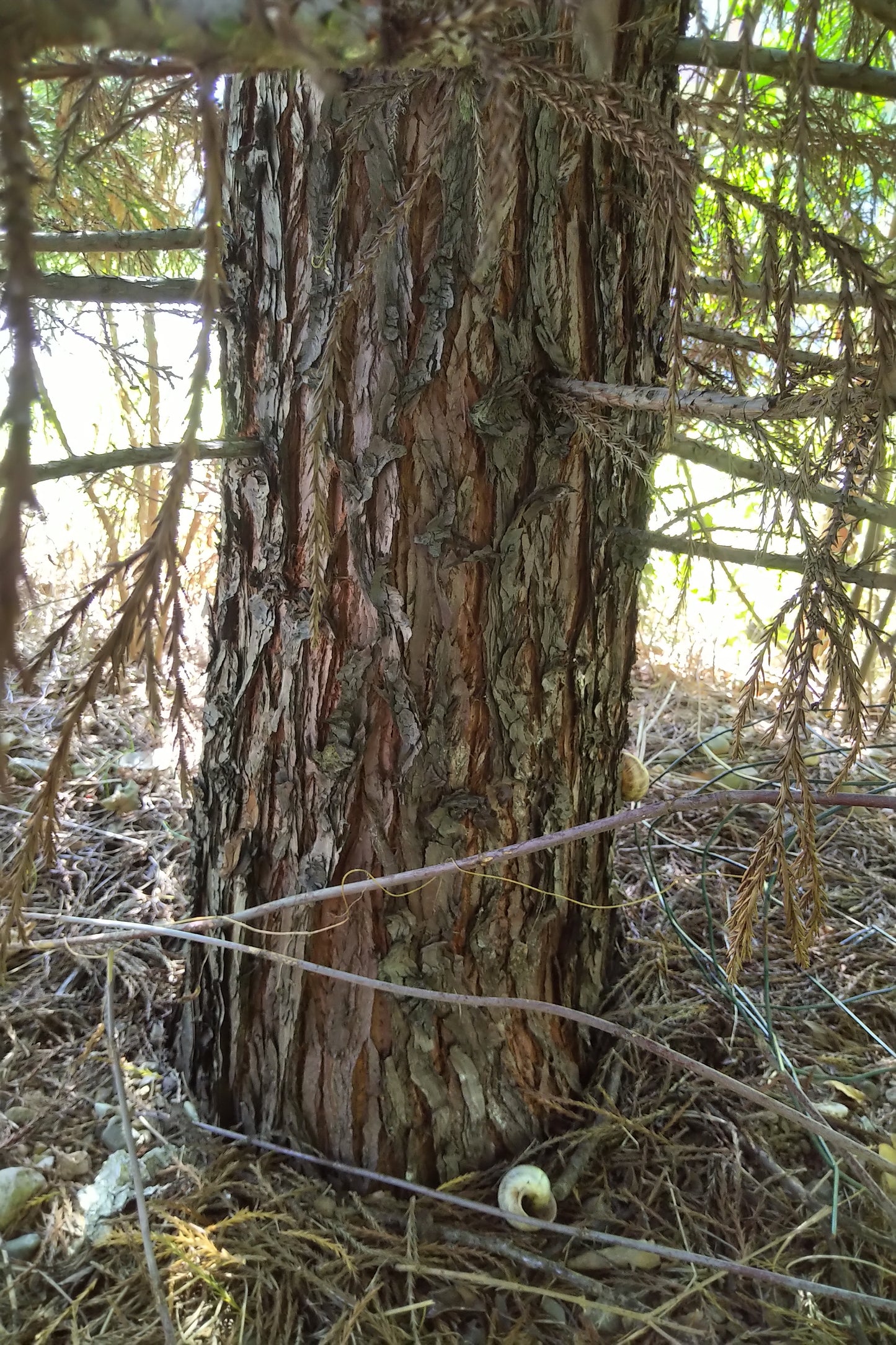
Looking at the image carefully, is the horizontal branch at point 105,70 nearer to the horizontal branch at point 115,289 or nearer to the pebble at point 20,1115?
the horizontal branch at point 115,289

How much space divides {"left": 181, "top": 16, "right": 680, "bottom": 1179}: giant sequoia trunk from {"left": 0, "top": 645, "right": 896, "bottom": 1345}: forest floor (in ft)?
0.39

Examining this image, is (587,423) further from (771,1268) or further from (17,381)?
(771,1268)

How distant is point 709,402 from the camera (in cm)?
90

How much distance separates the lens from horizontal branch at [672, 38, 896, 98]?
0.97m

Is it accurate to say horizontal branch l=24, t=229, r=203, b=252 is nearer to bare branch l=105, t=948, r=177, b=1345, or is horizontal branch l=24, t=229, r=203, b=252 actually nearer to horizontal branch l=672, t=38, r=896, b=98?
horizontal branch l=672, t=38, r=896, b=98

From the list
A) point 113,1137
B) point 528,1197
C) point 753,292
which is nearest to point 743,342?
point 753,292

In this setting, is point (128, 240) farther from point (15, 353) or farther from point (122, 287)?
point (15, 353)

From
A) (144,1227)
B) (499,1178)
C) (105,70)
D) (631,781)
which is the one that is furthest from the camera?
(631,781)

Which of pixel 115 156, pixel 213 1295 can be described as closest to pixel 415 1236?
pixel 213 1295

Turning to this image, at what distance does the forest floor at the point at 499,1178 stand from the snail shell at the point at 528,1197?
0.11 ft

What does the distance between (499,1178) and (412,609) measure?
0.94m

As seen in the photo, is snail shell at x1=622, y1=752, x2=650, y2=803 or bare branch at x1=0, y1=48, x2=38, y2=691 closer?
bare branch at x1=0, y1=48, x2=38, y2=691

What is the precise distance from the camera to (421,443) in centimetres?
112

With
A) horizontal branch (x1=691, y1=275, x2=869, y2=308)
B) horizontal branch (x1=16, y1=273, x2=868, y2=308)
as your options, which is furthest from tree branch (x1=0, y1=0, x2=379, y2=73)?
horizontal branch (x1=691, y1=275, x2=869, y2=308)
